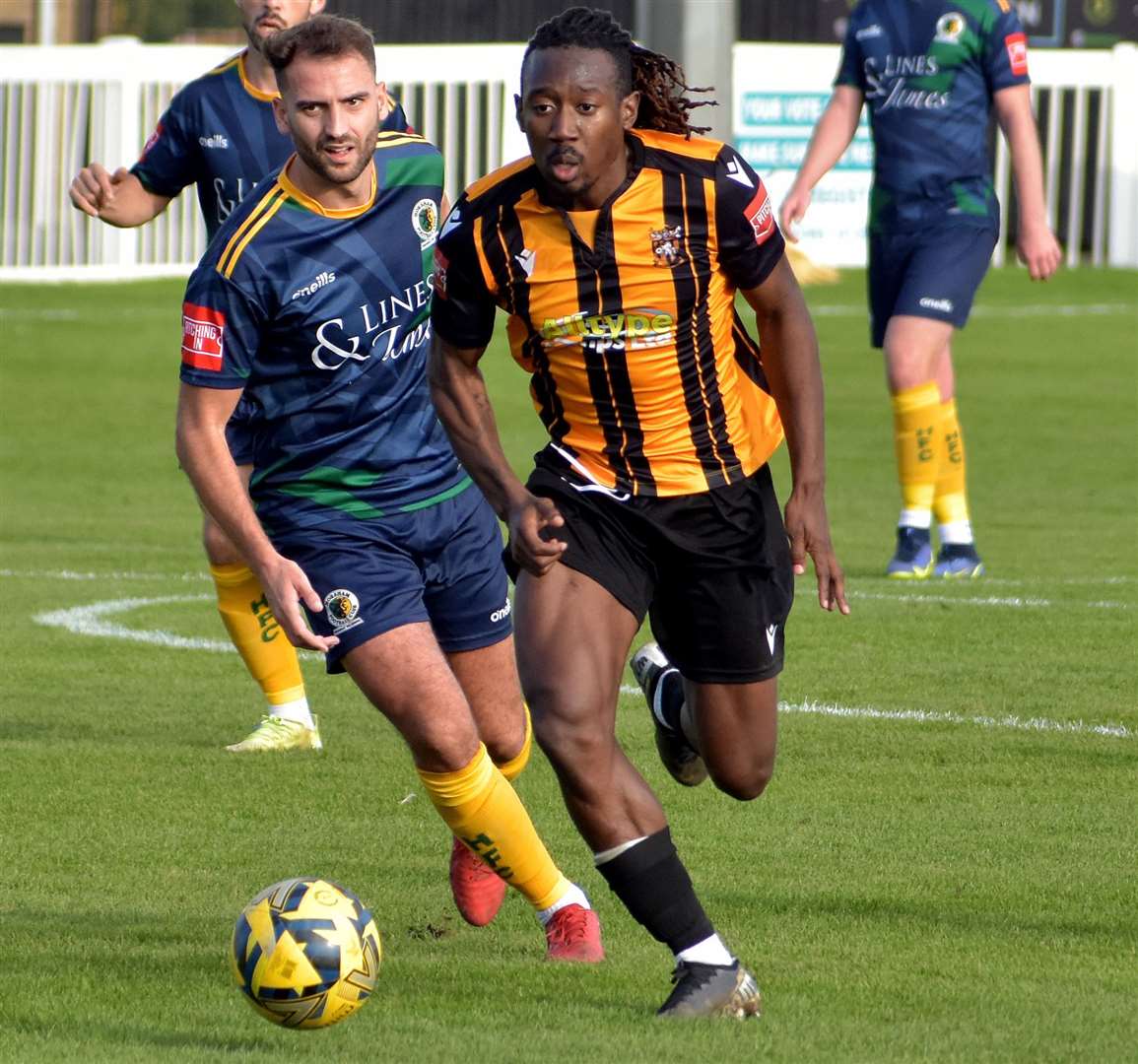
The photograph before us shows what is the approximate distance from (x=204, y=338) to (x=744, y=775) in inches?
66.8

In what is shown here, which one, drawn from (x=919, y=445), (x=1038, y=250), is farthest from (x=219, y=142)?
(x=919, y=445)

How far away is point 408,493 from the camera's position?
239 inches

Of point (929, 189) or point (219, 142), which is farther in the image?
point (929, 189)

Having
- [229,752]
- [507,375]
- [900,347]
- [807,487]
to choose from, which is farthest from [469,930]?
[507,375]

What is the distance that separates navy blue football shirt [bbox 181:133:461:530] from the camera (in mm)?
5785

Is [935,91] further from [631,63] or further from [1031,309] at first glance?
[1031,309]

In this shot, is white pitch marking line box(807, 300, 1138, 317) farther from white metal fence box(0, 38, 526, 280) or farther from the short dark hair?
the short dark hair

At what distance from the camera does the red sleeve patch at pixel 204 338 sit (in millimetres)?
5688

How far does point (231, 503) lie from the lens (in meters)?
5.55

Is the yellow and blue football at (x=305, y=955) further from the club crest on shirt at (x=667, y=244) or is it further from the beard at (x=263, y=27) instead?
the beard at (x=263, y=27)

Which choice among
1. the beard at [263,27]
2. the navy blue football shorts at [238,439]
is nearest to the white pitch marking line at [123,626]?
the navy blue football shorts at [238,439]

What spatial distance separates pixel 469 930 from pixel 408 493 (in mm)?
1082

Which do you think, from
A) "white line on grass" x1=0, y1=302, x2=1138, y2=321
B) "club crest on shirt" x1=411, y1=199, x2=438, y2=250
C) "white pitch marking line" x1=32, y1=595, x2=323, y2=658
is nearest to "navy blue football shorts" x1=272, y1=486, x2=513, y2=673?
"club crest on shirt" x1=411, y1=199, x2=438, y2=250

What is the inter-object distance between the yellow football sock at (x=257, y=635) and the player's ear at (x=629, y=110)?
9.74 ft
